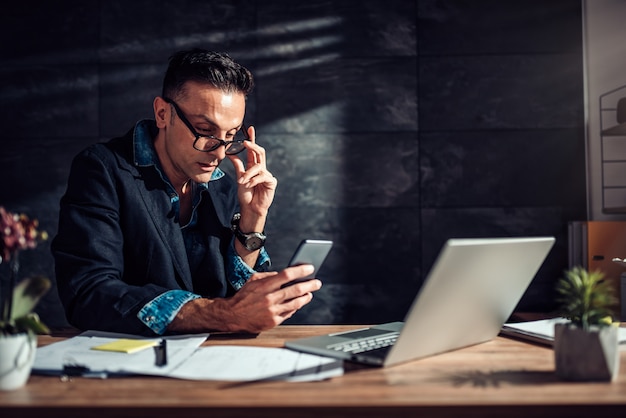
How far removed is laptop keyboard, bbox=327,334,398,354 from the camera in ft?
3.46

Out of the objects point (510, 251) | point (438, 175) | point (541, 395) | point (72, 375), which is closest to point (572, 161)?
point (438, 175)

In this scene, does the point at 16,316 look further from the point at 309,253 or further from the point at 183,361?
the point at 309,253

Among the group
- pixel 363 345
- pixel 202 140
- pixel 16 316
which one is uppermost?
pixel 202 140

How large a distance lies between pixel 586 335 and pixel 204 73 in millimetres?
1312

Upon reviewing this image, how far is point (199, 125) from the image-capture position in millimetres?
1761

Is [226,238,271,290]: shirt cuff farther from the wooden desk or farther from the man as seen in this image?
the wooden desk

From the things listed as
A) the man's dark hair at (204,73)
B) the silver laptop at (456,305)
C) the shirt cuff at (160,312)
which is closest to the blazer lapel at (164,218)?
the man's dark hair at (204,73)

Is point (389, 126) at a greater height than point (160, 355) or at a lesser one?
greater

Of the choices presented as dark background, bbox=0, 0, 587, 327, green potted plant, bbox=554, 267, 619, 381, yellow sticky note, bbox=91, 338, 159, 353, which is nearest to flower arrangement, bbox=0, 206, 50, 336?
yellow sticky note, bbox=91, 338, 159, 353

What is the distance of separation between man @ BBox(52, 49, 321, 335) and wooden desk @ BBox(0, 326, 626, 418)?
0.36 meters

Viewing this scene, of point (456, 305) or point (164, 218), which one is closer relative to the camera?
point (456, 305)

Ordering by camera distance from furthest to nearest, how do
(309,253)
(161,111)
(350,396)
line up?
(161,111)
(309,253)
(350,396)

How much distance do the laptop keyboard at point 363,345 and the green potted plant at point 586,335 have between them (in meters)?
0.33

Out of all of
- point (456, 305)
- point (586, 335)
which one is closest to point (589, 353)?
point (586, 335)
